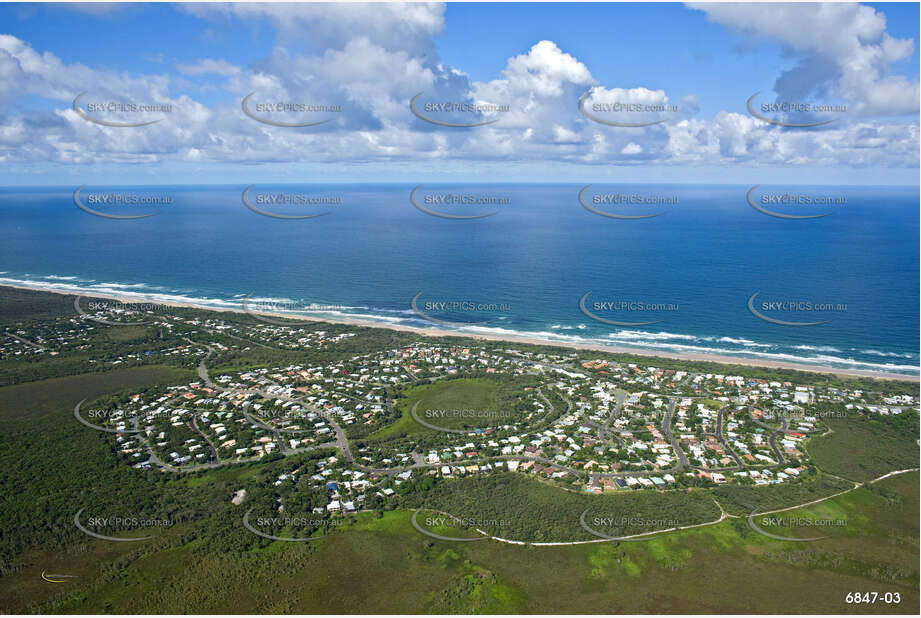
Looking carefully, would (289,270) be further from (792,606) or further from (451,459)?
(792,606)

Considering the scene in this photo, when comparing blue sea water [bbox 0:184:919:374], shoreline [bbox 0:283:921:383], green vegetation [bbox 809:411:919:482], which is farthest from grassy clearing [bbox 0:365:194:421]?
green vegetation [bbox 809:411:919:482]

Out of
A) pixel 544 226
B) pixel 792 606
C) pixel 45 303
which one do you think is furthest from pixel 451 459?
pixel 544 226

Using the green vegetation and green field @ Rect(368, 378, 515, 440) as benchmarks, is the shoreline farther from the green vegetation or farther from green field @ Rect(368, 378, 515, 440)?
green field @ Rect(368, 378, 515, 440)

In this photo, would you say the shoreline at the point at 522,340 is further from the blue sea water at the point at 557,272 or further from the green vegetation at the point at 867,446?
the green vegetation at the point at 867,446

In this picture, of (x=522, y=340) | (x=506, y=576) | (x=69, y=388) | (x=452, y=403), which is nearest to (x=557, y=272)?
(x=522, y=340)

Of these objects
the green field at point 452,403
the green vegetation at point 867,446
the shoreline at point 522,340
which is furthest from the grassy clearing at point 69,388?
the green vegetation at point 867,446
